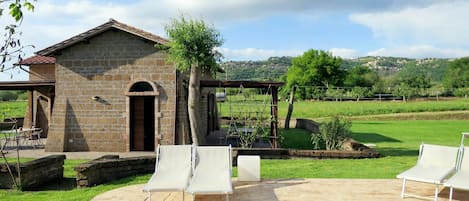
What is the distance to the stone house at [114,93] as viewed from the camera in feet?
52.0

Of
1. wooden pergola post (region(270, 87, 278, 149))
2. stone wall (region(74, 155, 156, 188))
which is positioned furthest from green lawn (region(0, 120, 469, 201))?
wooden pergola post (region(270, 87, 278, 149))

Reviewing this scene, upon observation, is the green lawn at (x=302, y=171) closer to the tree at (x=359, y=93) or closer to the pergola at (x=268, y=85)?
the pergola at (x=268, y=85)

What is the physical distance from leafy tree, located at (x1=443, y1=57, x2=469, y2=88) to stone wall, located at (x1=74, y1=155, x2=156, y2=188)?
286ft

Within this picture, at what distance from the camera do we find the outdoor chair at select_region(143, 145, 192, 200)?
6.59m

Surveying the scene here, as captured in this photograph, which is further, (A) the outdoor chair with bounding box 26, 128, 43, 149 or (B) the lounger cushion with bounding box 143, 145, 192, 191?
(A) the outdoor chair with bounding box 26, 128, 43, 149

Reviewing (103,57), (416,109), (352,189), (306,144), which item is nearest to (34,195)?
(352,189)

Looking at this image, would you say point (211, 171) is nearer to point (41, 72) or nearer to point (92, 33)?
point (92, 33)

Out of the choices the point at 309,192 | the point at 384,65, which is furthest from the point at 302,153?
the point at 384,65

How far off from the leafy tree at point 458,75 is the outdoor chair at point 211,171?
8847 cm

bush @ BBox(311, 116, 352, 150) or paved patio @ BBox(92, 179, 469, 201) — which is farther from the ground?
bush @ BBox(311, 116, 352, 150)

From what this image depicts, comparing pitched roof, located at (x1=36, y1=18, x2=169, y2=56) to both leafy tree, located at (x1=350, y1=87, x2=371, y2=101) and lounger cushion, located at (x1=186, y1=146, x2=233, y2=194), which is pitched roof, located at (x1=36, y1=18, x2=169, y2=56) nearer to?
lounger cushion, located at (x1=186, y1=146, x2=233, y2=194)

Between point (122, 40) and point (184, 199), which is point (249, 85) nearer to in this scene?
point (122, 40)

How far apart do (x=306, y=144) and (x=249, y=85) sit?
411 cm

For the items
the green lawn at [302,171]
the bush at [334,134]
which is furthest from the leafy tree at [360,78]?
the green lawn at [302,171]
